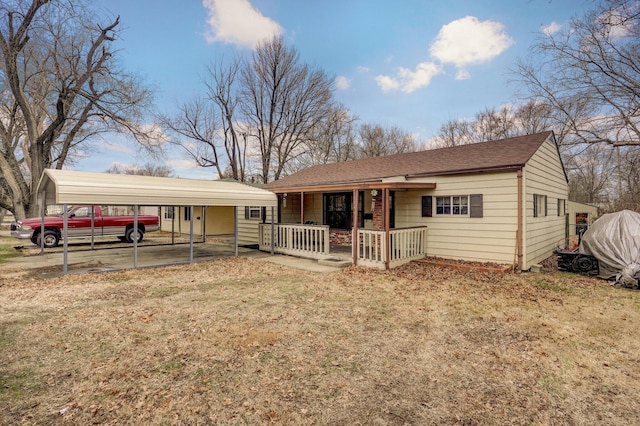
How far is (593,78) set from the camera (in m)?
13.2

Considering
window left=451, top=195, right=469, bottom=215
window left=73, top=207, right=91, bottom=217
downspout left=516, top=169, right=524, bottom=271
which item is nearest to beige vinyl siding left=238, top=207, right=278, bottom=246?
window left=73, top=207, right=91, bottom=217

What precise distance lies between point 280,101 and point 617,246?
23.9 m

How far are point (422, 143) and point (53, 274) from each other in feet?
106

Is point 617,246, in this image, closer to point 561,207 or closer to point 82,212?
point 561,207

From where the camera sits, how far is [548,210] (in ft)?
35.0

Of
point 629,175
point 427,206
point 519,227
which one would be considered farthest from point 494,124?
point 519,227

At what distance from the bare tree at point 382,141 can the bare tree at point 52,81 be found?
65.8 ft

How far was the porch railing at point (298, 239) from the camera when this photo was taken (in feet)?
34.8

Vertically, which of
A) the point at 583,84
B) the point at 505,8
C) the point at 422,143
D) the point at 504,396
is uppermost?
the point at 422,143

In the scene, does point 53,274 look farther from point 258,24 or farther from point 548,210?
point 258,24

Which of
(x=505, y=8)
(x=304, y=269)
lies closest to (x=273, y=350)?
(x=304, y=269)

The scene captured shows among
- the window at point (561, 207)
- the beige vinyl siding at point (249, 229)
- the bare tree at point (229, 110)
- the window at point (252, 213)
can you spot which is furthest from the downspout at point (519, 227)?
the bare tree at point (229, 110)

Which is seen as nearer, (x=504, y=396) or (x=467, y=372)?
A: (x=504, y=396)

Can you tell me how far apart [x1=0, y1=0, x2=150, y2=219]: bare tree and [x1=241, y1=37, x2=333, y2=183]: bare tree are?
10.5 m
